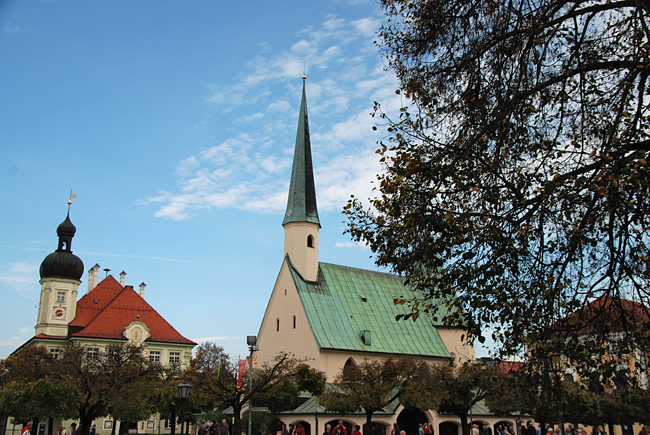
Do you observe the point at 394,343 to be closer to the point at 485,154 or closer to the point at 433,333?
the point at 433,333

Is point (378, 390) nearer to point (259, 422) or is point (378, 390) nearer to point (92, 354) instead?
point (259, 422)

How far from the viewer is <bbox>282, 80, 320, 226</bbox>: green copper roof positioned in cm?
4994

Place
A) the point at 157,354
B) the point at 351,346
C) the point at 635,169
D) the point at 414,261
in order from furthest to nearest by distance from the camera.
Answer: the point at 157,354 < the point at 351,346 < the point at 414,261 < the point at 635,169

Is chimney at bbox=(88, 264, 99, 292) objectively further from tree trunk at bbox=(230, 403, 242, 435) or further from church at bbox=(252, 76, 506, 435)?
tree trunk at bbox=(230, 403, 242, 435)

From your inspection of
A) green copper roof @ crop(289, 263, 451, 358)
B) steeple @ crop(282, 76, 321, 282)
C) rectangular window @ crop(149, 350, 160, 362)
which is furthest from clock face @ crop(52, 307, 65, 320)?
green copper roof @ crop(289, 263, 451, 358)

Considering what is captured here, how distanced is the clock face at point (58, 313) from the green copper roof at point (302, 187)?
28.4 m

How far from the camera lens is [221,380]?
96.1 feet

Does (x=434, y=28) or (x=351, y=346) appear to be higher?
(x=434, y=28)

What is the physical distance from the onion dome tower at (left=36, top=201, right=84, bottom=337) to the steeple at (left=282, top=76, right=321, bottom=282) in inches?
1099

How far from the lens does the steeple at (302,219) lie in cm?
4878

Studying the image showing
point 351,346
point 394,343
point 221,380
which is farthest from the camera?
point 394,343

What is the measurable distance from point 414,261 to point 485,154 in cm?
251

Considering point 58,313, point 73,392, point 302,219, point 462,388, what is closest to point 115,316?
point 58,313

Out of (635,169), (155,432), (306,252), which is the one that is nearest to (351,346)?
(306,252)
